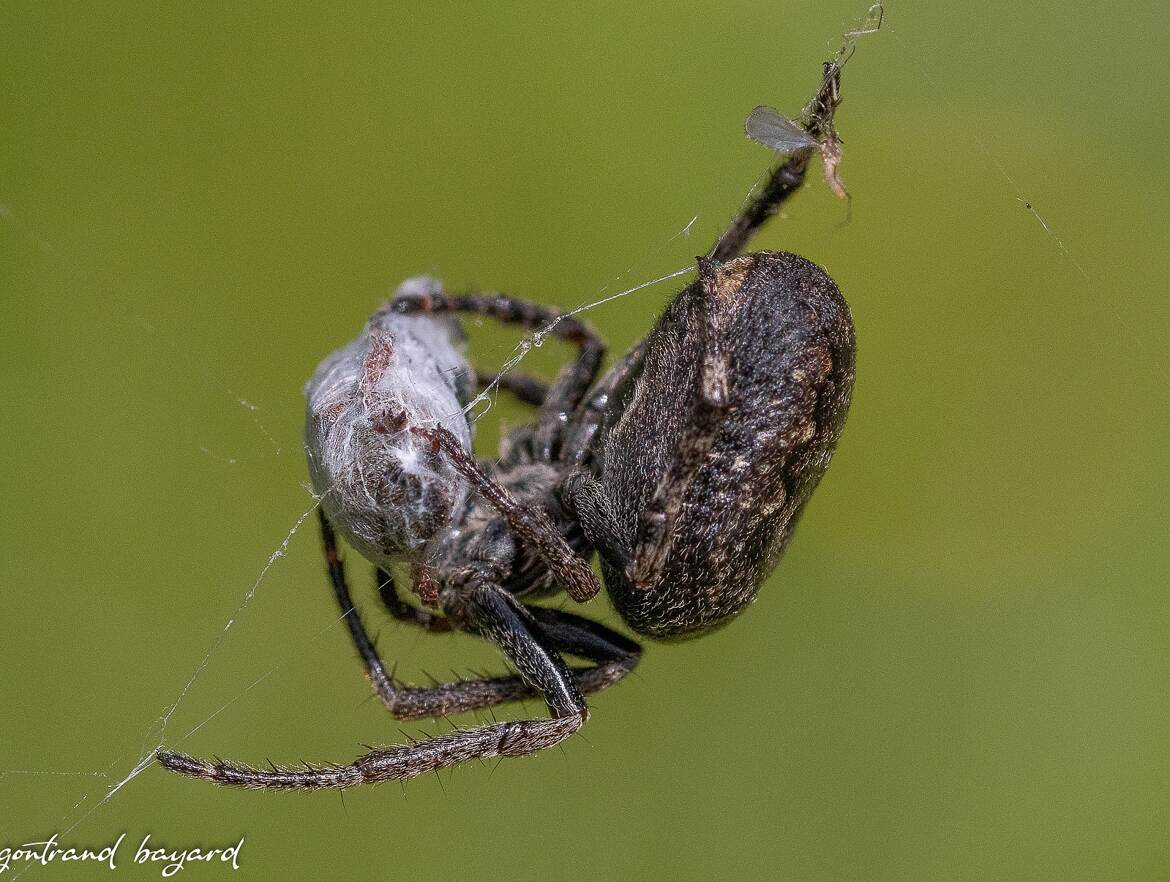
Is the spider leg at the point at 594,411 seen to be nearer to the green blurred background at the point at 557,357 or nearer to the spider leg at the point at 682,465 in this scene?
the spider leg at the point at 682,465

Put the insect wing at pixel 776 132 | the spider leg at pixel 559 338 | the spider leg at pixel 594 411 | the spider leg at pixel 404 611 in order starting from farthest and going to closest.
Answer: the spider leg at pixel 559 338, the spider leg at pixel 404 611, the spider leg at pixel 594 411, the insect wing at pixel 776 132

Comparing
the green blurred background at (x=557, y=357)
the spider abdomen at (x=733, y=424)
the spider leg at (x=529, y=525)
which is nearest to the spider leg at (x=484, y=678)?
the spider leg at (x=529, y=525)

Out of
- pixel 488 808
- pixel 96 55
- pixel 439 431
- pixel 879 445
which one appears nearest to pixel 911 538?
pixel 879 445

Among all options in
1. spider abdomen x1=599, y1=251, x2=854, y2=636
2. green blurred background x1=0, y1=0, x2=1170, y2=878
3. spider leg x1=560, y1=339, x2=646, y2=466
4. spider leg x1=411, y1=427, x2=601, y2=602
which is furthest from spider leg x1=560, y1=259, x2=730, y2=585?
green blurred background x1=0, y1=0, x2=1170, y2=878

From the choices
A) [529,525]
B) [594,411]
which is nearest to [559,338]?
[594,411]

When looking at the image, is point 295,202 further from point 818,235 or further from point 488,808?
point 488,808

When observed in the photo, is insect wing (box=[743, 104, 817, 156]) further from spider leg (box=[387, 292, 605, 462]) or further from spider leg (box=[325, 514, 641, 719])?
spider leg (box=[325, 514, 641, 719])

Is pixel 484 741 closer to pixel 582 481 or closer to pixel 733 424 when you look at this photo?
pixel 582 481
